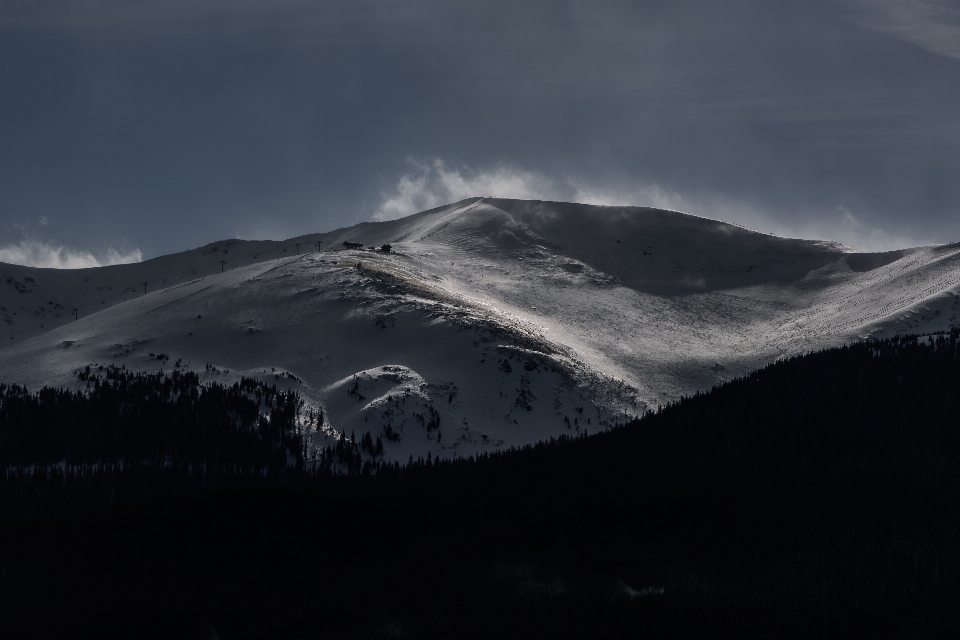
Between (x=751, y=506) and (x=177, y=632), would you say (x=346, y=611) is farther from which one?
(x=751, y=506)

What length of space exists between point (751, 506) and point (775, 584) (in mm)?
21758

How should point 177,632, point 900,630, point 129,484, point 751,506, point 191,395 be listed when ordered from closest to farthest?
point 900,630 < point 177,632 < point 751,506 < point 129,484 < point 191,395

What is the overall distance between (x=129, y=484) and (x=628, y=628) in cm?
7742

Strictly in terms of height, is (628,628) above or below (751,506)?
below

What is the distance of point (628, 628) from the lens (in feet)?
354

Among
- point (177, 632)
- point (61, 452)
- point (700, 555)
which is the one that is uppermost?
point (61, 452)

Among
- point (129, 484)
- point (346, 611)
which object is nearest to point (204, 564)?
point (346, 611)

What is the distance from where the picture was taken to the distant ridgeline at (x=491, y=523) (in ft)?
368

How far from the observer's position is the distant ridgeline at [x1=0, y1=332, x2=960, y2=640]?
368 feet

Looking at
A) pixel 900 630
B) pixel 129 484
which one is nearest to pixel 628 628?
pixel 900 630

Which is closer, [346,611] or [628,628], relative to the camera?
[628,628]

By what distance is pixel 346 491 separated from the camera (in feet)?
465

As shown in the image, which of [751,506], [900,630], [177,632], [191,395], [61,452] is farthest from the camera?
[191,395]

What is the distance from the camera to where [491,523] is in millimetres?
130625
